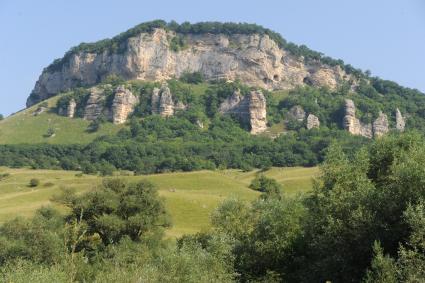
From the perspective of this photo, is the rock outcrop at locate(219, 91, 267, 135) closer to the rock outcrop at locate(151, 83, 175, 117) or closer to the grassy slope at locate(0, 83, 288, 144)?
the grassy slope at locate(0, 83, 288, 144)

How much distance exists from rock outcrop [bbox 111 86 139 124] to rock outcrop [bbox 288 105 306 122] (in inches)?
2087

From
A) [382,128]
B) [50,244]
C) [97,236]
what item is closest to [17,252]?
[50,244]

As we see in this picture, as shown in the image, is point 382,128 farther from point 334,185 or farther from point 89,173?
point 334,185

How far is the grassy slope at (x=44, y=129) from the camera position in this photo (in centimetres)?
16988

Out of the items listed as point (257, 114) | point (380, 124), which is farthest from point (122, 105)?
point (380, 124)

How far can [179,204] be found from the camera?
7538 cm

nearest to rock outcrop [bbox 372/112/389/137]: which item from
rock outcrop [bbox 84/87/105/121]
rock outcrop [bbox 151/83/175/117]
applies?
rock outcrop [bbox 151/83/175/117]

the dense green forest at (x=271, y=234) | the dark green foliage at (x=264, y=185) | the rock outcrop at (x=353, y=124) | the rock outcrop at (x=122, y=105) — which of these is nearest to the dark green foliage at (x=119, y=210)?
the dense green forest at (x=271, y=234)

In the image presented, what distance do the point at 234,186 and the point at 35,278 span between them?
7254cm

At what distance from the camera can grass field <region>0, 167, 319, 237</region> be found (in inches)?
2736

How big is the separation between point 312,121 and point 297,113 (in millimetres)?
7507

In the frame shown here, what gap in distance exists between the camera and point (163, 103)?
7554 inches

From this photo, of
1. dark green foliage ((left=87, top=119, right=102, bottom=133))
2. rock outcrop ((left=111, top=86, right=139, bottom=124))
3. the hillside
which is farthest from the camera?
rock outcrop ((left=111, top=86, right=139, bottom=124))

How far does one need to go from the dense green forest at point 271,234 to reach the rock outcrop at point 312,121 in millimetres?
140810
